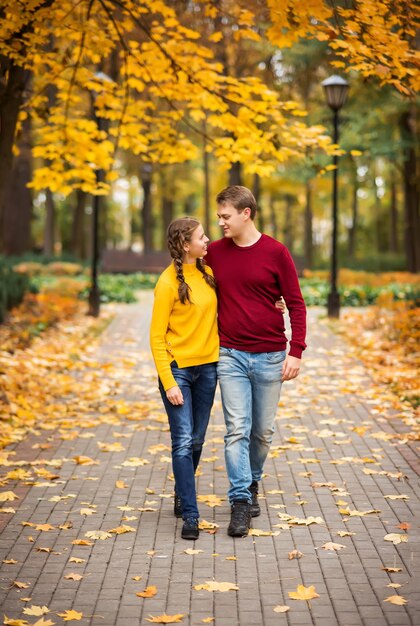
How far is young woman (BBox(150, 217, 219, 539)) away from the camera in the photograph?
570cm

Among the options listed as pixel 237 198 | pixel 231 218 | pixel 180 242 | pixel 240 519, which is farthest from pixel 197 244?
pixel 240 519

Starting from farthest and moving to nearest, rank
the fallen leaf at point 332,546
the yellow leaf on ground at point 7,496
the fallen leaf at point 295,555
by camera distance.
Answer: the yellow leaf on ground at point 7,496 < the fallen leaf at point 332,546 < the fallen leaf at point 295,555

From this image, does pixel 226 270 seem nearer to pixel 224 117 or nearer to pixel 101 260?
pixel 224 117

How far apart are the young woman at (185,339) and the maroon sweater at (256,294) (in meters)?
0.09

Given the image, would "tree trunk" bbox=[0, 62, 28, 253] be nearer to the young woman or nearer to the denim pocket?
the young woman

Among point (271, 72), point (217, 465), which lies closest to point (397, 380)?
point (217, 465)

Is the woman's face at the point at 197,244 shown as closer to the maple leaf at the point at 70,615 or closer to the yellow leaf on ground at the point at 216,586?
the yellow leaf on ground at the point at 216,586

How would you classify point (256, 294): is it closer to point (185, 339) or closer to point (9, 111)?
point (185, 339)

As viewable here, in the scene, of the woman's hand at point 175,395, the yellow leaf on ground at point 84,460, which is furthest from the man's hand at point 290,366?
the yellow leaf on ground at point 84,460

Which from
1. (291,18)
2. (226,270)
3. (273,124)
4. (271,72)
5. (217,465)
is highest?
(271,72)

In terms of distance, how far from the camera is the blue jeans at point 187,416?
5797 mm

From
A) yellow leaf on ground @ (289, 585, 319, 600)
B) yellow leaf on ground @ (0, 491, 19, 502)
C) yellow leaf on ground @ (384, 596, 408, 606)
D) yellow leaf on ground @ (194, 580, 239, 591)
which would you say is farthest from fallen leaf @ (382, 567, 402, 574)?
yellow leaf on ground @ (0, 491, 19, 502)

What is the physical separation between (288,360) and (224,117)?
516cm

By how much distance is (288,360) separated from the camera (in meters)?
5.82
